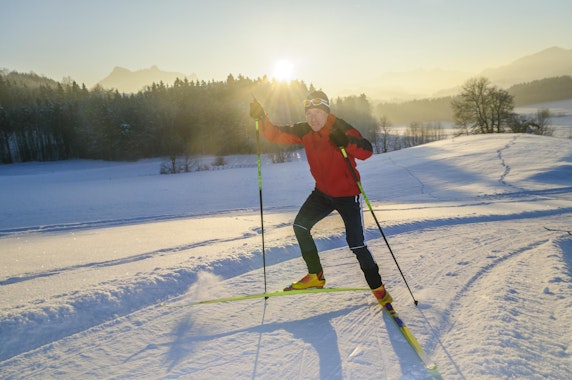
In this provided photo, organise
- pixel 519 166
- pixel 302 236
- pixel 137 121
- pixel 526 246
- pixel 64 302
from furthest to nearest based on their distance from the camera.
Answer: pixel 137 121, pixel 519 166, pixel 526 246, pixel 302 236, pixel 64 302

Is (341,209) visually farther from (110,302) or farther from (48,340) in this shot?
(48,340)

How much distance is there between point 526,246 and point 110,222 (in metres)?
12.2

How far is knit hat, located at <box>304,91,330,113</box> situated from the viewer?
12.5 ft

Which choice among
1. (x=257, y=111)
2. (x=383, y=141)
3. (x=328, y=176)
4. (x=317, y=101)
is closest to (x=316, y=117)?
(x=317, y=101)

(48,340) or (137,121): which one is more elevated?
(137,121)

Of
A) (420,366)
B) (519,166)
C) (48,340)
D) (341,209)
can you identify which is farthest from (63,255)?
(519,166)

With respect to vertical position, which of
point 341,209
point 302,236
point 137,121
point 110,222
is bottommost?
point 110,222

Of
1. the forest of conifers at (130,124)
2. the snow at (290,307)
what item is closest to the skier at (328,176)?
the snow at (290,307)

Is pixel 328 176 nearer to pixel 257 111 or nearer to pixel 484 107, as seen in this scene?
pixel 257 111

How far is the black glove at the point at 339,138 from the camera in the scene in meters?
3.55

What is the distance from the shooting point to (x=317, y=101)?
151 inches

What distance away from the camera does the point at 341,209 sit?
387 cm

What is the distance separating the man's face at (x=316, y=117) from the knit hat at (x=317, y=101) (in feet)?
0.11

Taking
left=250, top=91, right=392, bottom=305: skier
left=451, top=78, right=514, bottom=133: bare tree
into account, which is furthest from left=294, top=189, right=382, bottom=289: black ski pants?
left=451, top=78, right=514, bottom=133: bare tree
